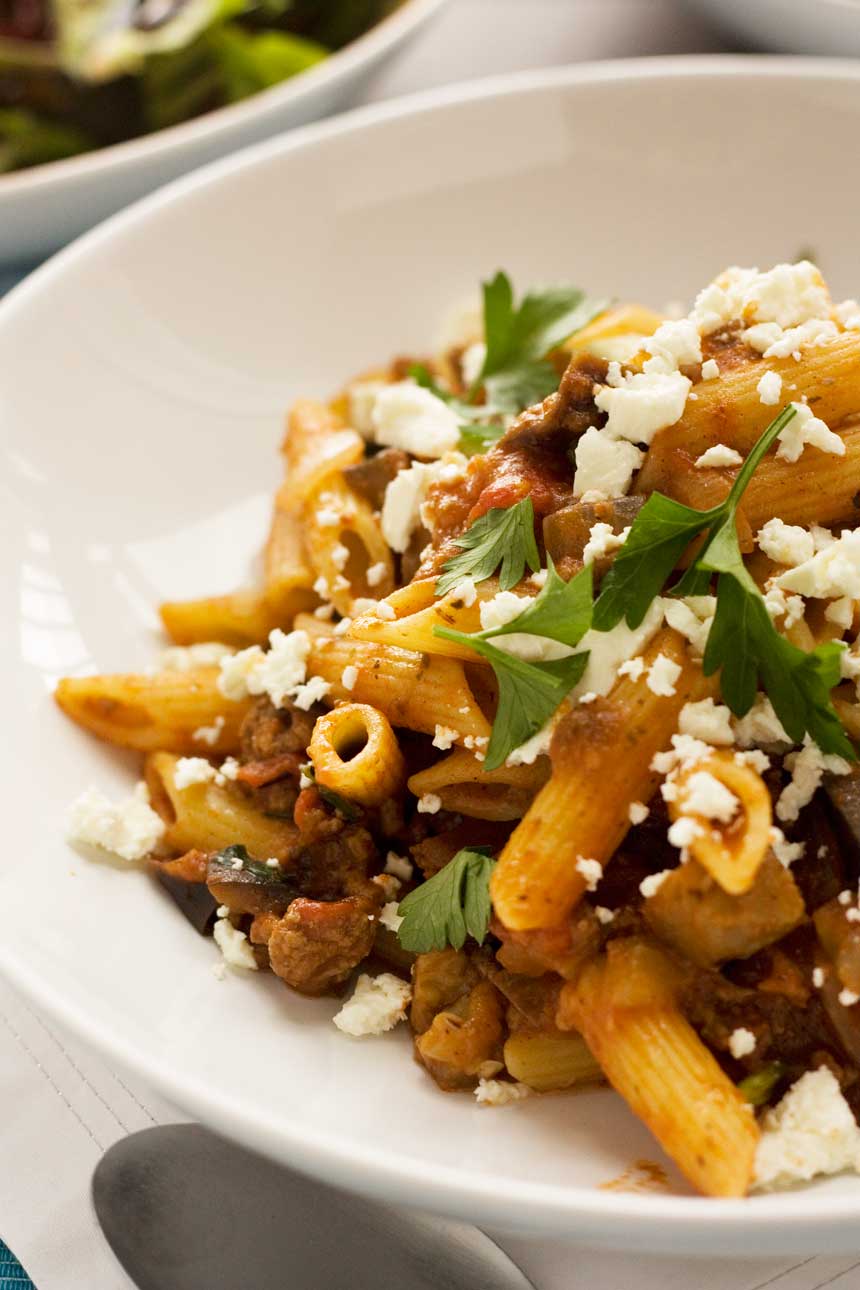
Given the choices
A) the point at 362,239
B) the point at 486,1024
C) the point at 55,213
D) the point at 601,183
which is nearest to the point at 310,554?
the point at 486,1024

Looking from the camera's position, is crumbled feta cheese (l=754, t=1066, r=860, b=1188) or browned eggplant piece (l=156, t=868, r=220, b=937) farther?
browned eggplant piece (l=156, t=868, r=220, b=937)

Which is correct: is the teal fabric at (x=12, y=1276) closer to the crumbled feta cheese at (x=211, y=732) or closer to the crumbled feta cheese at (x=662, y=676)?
the crumbled feta cheese at (x=211, y=732)

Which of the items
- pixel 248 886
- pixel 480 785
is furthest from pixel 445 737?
pixel 248 886

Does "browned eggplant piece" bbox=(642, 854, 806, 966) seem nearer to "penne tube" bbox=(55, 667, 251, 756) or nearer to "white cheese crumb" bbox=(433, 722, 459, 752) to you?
"white cheese crumb" bbox=(433, 722, 459, 752)

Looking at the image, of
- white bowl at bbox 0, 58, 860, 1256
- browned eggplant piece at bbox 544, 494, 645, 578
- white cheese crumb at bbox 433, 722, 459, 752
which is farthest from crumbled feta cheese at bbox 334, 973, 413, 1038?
browned eggplant piece at bbox 544, 494, 645, 578

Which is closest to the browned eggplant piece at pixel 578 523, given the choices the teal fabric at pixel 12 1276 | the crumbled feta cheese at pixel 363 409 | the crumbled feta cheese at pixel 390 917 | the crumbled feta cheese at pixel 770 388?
the crumbled feta cheese at pixel 770 388
